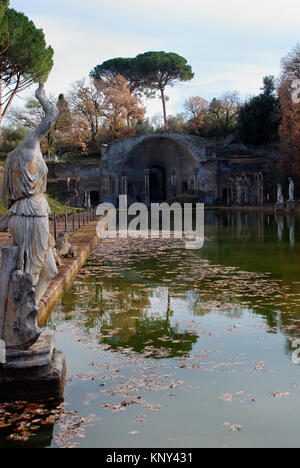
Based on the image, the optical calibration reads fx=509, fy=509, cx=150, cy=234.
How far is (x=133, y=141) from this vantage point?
49.6 metres

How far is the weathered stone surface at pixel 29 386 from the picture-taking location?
13.0 feet

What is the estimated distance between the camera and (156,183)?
56594mm

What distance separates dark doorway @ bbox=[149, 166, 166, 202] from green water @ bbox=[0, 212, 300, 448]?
46.1 m

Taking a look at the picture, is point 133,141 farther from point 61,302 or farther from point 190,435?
point 190,435

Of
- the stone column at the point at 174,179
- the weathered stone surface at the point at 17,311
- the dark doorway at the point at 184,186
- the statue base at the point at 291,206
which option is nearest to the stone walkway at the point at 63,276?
the weathered stone surface at the point at 17,311

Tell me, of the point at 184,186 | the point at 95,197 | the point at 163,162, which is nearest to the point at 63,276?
the point at 95,197

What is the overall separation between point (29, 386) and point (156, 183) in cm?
5308

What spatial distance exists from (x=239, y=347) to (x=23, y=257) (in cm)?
240

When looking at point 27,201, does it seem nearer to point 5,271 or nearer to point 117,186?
point 5,271

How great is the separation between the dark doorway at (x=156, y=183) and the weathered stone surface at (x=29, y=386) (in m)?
51.9

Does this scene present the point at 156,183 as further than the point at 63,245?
Yes

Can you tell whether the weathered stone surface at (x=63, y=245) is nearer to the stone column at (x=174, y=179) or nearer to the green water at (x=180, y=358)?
the green water at (x=180, y=358)

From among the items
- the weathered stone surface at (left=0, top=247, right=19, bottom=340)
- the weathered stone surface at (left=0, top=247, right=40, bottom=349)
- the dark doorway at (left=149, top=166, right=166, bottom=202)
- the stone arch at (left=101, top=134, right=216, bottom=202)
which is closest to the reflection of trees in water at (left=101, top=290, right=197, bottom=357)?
the weathered stone surface at (left=0, top=247, right=40, bottom=349)

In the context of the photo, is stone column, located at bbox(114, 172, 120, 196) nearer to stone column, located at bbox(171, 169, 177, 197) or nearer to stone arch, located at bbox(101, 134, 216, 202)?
stone arch, located at bbox(101, 134, 216, 202)
